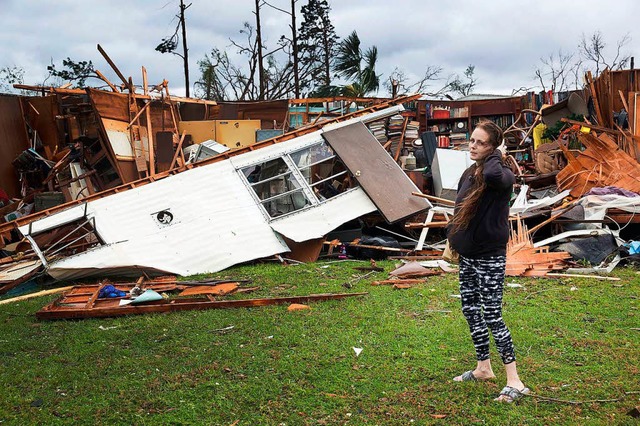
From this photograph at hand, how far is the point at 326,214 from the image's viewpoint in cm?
1063

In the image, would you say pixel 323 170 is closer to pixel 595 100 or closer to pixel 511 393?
pixel 595 100

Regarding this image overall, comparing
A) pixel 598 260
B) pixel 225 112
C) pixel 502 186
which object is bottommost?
pixel 598 260

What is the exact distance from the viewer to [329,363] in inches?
208

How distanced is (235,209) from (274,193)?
1.00 metres

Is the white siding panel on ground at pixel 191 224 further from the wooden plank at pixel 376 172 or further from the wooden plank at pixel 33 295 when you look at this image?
the wooden plank at pixel 33 295

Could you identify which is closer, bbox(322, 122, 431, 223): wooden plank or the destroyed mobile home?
the destroyed mobile home

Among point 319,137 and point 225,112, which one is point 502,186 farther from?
point 225,112

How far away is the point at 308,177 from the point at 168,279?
3.29 meters

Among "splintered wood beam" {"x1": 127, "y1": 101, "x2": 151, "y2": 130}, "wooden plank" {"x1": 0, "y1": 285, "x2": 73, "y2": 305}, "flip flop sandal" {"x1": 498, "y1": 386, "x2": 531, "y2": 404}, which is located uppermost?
"splintered wood beam" {"x1": 127, "y1": 101, "x2": 151, "y2": 130}

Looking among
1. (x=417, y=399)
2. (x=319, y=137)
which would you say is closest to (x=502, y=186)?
(x=417, y=399)

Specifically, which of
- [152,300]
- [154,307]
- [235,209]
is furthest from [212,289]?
[235,209]

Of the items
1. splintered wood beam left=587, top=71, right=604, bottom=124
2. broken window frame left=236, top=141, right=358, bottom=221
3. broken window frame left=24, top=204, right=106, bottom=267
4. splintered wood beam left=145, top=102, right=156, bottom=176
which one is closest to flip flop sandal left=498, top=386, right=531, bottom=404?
broken window frame left=236, top=141, right=358, bottom=221

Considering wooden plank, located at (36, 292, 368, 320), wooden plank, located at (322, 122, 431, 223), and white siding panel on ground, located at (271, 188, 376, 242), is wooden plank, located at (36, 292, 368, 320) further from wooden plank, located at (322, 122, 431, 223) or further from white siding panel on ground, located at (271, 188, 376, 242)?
wooden plank, located at (322, 122, 431, 223)

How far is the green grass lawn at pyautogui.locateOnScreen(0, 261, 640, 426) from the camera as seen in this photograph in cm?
428
